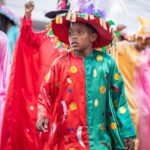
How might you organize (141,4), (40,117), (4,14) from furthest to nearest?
(141,4) → (4,14) → (40,117)

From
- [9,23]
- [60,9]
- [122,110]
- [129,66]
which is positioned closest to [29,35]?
[60,9]

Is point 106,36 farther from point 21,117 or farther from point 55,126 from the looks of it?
point 21,117

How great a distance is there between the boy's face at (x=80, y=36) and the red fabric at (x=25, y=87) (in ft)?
4.23

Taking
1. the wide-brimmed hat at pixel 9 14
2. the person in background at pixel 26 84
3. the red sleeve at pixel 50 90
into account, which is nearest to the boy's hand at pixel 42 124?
the red sleeve at pixel 50 90

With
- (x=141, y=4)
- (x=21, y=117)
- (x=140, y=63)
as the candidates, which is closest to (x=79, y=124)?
(x=21, y=117)

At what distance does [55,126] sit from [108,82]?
0.51 metres

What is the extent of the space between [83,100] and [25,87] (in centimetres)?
173

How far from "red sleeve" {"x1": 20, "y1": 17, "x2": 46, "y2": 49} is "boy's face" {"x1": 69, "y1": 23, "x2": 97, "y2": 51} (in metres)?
1.26

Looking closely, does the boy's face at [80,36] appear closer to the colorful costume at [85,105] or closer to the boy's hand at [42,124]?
→ the colorful costume at [85,105]

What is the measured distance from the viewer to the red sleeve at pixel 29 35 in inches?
204

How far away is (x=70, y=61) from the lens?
390 cm

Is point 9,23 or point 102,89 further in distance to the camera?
point 9,23

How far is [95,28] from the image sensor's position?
4.00m

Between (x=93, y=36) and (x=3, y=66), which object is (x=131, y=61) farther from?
(x=93, y=36)
